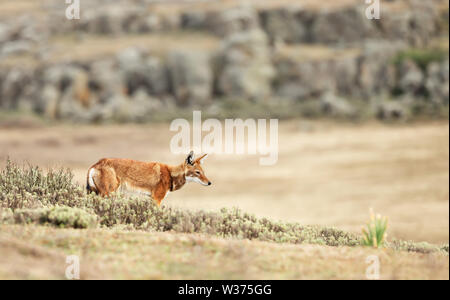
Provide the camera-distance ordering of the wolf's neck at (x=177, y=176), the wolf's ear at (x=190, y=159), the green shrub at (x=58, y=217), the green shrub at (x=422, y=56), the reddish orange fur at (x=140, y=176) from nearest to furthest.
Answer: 1. the green shrub at (x=58, y=217)
2. the reddish orange fur at (x=140, y=176)
3. the wolf's ear at (x=190, y=159)
4. the wolf's neck at (x=177, y=176)
5. the green shrub at (x=422, y=56)

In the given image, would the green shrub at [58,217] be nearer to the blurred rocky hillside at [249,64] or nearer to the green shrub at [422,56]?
the blurred rocky hillside at [249,64]

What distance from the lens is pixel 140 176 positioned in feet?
34.1

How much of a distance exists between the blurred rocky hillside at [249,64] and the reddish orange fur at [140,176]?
1334 inches

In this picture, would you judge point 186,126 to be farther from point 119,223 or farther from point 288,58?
point 119,223

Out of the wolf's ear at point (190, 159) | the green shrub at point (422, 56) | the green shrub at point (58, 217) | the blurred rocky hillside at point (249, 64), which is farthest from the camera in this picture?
the green shrub at point (422, 56)

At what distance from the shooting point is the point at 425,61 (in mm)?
48375

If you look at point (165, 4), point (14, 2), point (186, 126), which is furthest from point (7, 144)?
point (14, 2)

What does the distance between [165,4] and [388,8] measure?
27.7m

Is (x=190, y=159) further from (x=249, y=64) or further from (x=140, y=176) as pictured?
(x=249, y=64)

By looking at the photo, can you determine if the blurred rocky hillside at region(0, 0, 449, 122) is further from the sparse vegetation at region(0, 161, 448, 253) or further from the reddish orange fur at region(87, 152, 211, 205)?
the reddish orange fur at region(87, 152, 211, 205)

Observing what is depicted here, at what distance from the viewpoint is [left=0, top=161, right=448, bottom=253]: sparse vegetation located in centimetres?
934

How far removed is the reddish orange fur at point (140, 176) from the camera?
10.2 m

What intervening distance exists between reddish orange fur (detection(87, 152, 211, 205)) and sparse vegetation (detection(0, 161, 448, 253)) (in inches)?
9.8

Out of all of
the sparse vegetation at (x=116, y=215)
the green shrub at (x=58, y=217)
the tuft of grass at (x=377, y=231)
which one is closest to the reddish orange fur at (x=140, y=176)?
the sparse vegetation at (x=116, y=215)
